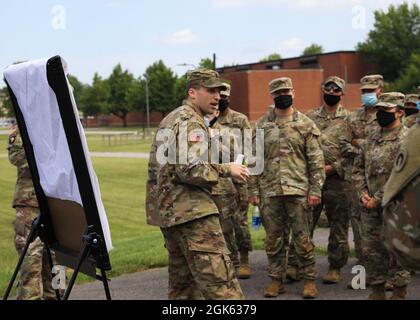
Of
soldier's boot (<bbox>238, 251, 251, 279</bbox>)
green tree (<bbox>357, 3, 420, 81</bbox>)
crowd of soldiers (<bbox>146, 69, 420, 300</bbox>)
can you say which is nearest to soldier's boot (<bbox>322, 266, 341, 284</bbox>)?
crowd of soldiers (<bbox>146, 69, 420, 300</bbox>)

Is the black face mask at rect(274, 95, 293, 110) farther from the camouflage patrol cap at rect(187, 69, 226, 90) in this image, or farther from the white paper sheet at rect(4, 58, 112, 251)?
the white paper sheet at rect(4, 58, 112, 251)

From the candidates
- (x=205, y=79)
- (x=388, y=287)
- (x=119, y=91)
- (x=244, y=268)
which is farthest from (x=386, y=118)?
(x=119, y=91)

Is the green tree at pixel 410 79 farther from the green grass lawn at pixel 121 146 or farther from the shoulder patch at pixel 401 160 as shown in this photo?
the shoulder patch at pixel 401 160

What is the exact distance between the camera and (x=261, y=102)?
2073 inches

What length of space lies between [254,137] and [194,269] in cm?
276

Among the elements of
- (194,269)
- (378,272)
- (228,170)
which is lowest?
(378,272)

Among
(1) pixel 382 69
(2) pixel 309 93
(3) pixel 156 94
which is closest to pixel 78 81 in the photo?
(3) pixel 156 94

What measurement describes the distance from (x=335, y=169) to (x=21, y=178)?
3495 mm

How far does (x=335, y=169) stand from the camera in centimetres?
740

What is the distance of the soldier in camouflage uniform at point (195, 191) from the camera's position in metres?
4.54

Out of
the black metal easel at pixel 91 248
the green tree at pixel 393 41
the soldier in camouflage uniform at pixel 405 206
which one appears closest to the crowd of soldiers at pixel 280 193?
the soldier in camouflage uniform at pixel 405 206

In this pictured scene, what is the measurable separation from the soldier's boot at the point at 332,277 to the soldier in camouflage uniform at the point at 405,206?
4.94 meters
